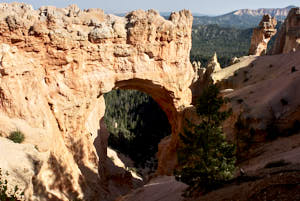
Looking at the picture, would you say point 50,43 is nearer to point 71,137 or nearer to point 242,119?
point 71,137

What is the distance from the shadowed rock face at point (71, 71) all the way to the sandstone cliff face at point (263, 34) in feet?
101

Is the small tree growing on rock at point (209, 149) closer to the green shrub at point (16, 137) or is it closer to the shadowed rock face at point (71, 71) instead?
the shadowed rock face at point (71, 71)

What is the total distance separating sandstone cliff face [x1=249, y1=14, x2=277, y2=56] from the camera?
48219mm

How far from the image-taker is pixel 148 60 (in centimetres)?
2120

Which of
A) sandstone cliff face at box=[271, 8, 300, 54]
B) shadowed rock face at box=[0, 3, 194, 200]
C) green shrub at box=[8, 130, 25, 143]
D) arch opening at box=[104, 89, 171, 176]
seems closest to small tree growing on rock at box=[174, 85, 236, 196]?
shadowed rock face at box=[0, 3, 194, 200]

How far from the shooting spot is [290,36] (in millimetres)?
41938

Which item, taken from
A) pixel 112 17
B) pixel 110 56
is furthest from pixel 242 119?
pixel 112 17

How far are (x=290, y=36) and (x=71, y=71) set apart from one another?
37940mm

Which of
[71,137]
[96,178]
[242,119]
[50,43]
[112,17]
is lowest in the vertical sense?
[96,178]

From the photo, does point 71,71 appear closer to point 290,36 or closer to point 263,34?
point 290,36

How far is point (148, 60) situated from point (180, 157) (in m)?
11.1

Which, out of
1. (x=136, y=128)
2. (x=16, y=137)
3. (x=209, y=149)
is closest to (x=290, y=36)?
(x=136, y=128)

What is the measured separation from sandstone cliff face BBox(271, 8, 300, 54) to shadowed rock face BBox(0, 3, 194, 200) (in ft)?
84.9

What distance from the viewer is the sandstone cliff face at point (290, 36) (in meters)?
40.4
